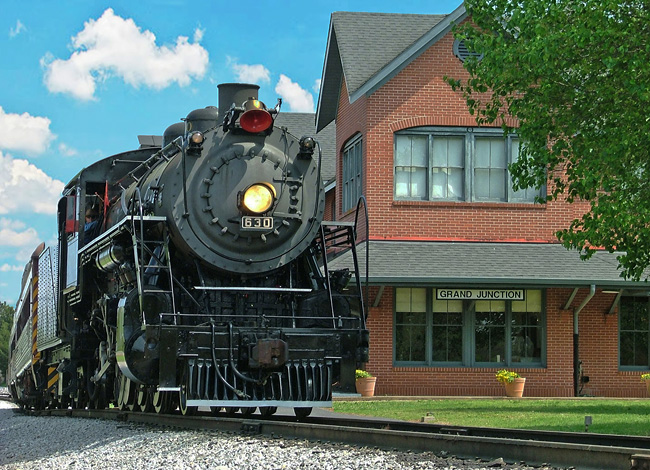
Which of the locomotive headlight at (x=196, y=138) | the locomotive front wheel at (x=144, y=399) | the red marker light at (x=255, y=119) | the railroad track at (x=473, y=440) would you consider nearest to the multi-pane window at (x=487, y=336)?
the locomotive front wheel at (x=144, y=399)

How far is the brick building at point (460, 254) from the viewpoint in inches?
839

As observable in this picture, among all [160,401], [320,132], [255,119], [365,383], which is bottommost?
[365,383]

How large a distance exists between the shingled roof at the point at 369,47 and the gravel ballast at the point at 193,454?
1290 cm

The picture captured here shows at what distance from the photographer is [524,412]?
16.0 m

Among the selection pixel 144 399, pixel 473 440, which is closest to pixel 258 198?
pixel 144 399

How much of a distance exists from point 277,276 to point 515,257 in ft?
34.6

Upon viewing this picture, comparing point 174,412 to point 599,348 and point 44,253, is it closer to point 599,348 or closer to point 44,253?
point 44,253

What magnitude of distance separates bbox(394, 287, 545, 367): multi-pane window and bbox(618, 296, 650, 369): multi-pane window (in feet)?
6.30

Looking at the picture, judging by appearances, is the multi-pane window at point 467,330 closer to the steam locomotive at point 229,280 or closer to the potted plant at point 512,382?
the potted plant at point 512,382

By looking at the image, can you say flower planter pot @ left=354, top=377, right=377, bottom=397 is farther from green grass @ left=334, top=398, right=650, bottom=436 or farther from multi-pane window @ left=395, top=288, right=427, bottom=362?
multi-pane window @ left=395, top=288, right=427, bottom=362

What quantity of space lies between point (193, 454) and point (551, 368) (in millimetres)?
14888

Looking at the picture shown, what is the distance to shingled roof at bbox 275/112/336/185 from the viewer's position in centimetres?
2741

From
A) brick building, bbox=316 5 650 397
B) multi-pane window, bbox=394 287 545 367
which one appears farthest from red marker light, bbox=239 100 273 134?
multi-pane window, bbox=394 287 545 367

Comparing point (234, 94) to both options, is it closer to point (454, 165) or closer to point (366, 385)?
point (366, 385)
